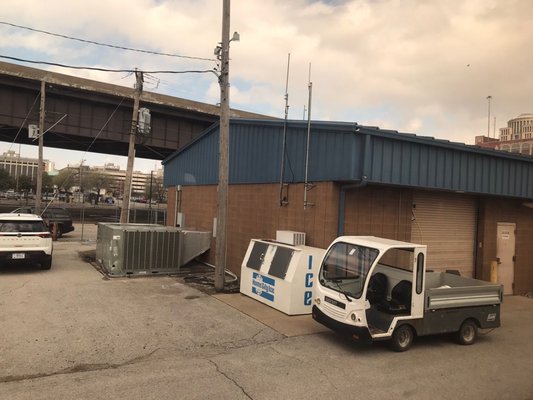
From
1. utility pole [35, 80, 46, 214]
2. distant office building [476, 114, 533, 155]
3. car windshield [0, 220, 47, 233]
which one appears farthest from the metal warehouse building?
distant office building [476, 114, 533, 155]

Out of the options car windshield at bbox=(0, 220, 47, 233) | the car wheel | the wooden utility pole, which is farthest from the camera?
the car wheel

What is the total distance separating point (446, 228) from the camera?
13320 millimetres

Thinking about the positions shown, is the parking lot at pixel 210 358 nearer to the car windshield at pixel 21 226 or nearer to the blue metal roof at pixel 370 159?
the car windshield at pixel 21 226

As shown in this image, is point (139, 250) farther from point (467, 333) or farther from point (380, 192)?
point (467, 333)

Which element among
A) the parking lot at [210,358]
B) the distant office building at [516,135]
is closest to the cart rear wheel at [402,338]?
the parking lot at [210,358]

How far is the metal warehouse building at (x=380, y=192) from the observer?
1045cm

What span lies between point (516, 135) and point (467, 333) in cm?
4030

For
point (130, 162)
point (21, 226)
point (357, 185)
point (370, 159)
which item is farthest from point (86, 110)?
point (370, 159)

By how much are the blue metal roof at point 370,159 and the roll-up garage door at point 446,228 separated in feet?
3.35

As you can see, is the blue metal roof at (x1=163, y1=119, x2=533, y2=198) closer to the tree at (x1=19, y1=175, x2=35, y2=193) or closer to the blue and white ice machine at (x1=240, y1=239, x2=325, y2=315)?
the blue and white ice machine at (x1=240, y1=239, x2=325, y2=315)

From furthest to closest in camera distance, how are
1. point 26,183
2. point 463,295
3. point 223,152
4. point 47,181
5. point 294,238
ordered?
point 47,181 → point 26,183 → point 223,152 → point 294,238 → point 463,295

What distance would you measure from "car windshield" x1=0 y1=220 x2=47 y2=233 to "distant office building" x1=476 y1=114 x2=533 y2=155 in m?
32.6

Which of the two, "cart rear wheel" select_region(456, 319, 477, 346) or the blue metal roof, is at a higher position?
the blue metal roof

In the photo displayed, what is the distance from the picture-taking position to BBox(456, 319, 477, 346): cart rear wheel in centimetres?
793
